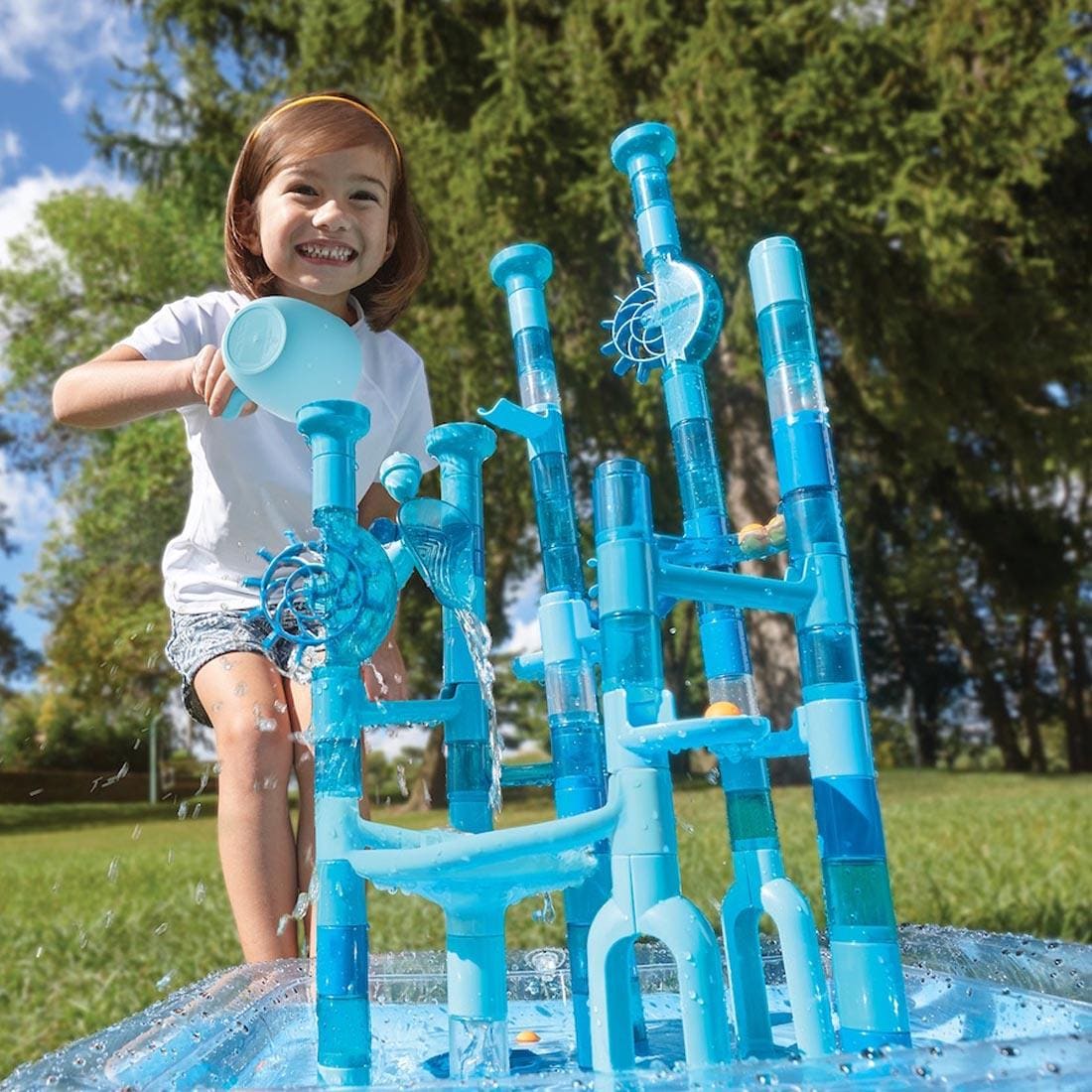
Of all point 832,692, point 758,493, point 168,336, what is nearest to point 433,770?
point 758,493

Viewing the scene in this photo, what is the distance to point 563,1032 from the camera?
1467 millimetres

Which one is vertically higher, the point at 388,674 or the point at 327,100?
the point at 327,100

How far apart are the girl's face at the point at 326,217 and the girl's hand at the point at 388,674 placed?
0.58 m

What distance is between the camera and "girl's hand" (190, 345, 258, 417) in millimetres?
1227

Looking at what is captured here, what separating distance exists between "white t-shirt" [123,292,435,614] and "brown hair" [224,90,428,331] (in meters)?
0.08

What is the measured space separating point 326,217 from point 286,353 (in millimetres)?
460

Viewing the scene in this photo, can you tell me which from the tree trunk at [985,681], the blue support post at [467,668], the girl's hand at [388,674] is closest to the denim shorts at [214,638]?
the girl's hand at [388,674]

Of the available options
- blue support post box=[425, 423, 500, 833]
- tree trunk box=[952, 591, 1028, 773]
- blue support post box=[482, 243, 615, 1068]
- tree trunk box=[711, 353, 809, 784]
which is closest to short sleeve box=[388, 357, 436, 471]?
blue support post box=[482, 243, 615, 1068]

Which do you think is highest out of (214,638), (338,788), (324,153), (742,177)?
(742,177)

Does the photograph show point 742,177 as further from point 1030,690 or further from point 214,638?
point 1030,690

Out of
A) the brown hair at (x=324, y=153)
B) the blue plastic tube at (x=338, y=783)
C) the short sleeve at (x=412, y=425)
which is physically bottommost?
the blue plastic tube at (x=338, y=783)

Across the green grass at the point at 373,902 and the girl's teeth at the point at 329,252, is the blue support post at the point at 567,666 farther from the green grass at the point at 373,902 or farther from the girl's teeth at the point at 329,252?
the girl's teeth at the point at 329,252

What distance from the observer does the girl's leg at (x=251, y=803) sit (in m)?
1.75

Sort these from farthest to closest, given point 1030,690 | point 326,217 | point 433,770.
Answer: point 1030,690 < point 433,770 < point 326,217
